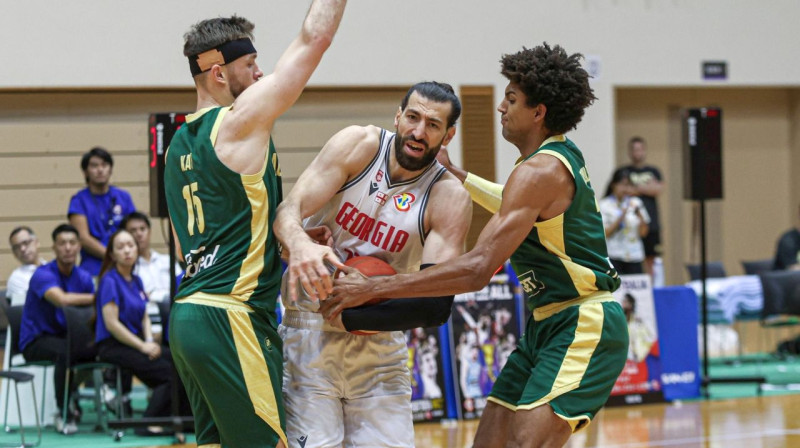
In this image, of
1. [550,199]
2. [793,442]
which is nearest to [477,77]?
[793,442]

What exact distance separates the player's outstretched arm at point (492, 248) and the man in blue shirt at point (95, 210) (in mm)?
5743

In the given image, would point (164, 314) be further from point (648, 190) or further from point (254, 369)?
point (648, 190)

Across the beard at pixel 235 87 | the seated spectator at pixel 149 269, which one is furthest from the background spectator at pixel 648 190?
the beard at pixel 235 87

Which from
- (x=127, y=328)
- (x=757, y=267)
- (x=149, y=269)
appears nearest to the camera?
(x=127, y=328)

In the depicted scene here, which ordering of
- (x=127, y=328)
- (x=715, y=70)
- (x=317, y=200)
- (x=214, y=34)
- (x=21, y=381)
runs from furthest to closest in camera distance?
(x=715, y=70) < (x=127, y=328) < (x=21, y=381) < (x=317, y=200) < (x=214, y=34)

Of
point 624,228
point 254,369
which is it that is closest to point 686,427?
point 624,228

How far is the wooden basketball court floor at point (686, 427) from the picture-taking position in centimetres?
739

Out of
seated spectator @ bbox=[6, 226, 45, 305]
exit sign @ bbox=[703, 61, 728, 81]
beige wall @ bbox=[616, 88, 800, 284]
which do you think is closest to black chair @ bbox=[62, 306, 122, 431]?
seated spectator @ bbox=[6, 226, 45, 305]

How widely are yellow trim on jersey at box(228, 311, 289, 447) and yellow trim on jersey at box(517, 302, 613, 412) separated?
1050 millimetres

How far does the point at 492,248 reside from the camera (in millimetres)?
4059

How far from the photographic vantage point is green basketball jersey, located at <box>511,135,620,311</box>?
4223 millimetres

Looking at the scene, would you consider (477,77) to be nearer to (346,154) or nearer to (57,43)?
(57,43)

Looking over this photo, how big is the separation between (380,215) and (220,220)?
705 millimetres

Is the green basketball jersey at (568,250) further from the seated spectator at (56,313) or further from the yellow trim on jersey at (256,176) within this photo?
the seated spectator at (56,313)
